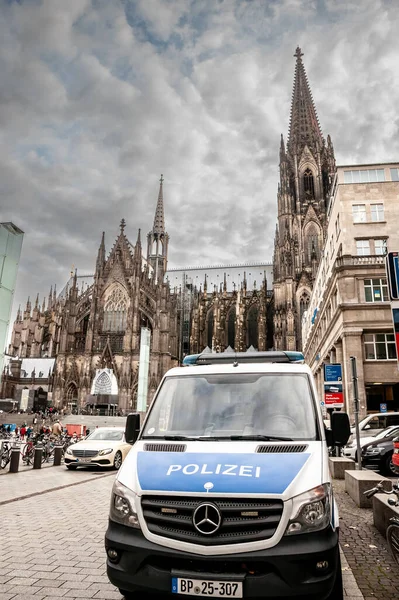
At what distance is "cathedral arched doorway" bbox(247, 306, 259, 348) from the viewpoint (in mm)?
69312

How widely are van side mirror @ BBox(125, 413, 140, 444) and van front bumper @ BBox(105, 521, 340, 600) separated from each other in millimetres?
1682

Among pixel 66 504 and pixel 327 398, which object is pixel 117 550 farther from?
pixel 327 398

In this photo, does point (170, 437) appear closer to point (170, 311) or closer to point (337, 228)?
point (337, 228)

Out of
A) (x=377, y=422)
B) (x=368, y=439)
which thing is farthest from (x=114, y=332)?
(x=368, y=439)

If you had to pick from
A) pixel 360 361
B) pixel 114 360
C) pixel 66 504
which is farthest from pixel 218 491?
pixel 114 360

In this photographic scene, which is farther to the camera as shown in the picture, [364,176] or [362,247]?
[364,176]

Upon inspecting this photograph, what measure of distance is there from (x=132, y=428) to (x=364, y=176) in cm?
2806

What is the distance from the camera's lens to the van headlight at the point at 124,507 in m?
3.41

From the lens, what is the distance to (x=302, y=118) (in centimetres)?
7362

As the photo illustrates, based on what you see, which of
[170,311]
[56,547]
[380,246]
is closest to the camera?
[56,547]

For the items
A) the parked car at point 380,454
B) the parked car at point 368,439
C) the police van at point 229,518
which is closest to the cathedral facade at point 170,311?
the parked car at point 368,439

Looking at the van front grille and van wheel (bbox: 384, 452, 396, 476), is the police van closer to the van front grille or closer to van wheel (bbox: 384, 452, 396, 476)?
the van front grille

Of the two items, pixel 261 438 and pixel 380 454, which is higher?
pixel 261 438

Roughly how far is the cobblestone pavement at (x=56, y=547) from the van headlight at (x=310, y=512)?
129cm
